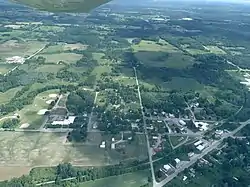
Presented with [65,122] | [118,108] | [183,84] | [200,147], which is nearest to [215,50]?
[183,84]

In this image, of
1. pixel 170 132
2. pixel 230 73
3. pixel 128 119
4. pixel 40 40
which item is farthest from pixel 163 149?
pixel 40 40

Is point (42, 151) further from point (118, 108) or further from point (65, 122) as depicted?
point (118, 108)

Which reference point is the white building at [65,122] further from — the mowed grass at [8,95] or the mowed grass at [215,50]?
the mowed grass at [215,50]

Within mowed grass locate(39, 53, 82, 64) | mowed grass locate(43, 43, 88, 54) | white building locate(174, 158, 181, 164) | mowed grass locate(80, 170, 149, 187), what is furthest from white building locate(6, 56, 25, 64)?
mowed grass locate(80, 170, 149, 187)

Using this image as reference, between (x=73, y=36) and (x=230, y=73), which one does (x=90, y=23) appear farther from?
(x=230, y=73)

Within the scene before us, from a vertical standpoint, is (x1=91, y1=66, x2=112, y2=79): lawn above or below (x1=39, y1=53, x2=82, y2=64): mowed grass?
above

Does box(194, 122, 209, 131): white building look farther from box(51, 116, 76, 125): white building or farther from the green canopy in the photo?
the green canopy
